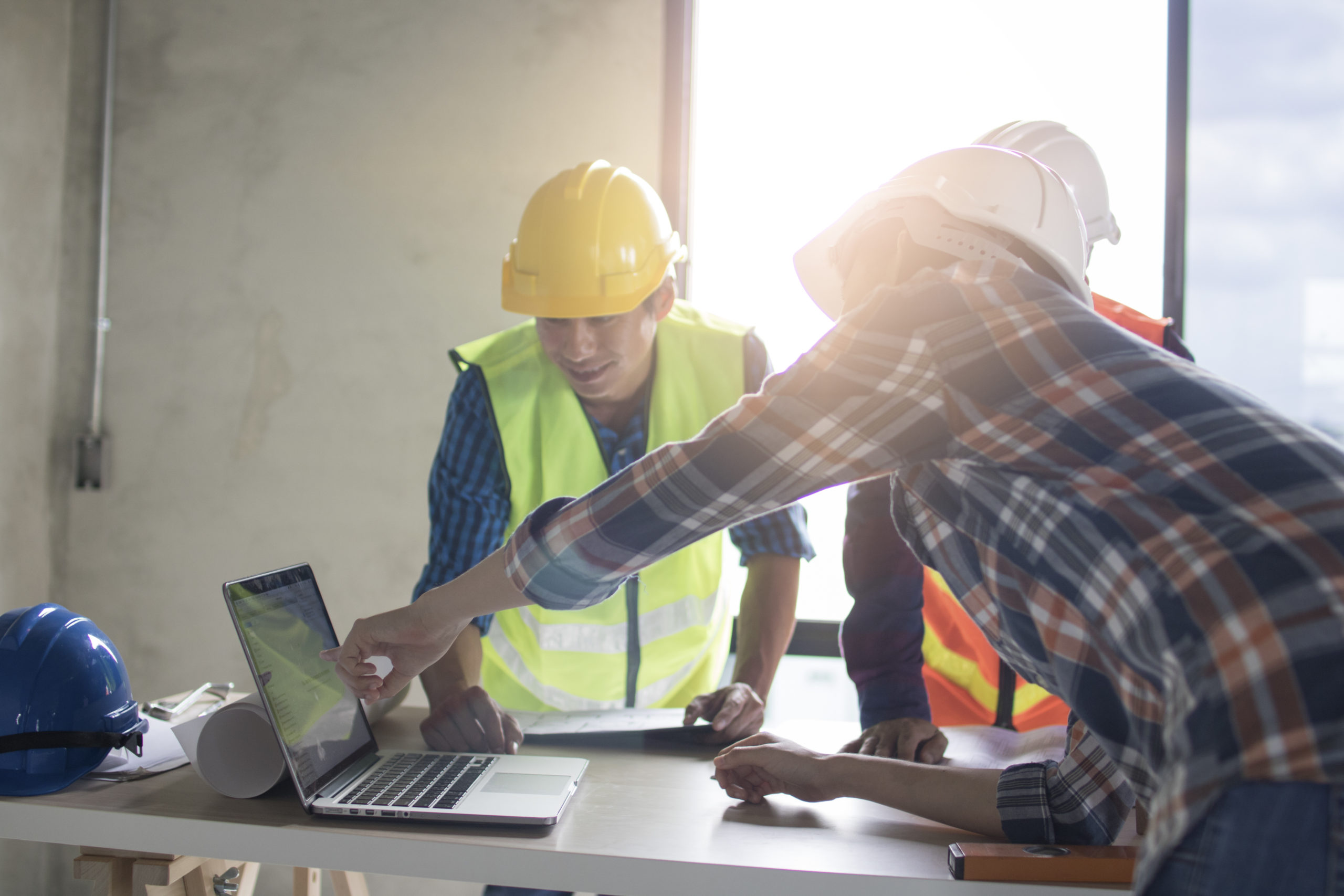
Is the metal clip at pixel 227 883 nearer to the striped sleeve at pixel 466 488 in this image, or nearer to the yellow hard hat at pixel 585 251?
the striped sleeve at pixel 466 488

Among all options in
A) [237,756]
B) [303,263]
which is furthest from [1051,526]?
[303,263]

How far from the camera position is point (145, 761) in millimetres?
1254

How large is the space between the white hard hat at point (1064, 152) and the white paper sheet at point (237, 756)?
163 cm

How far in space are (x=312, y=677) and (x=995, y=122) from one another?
2.43 metres

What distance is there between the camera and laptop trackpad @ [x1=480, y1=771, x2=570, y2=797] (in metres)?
1.12

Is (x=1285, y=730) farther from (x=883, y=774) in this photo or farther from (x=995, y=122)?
(x=995, y=122)

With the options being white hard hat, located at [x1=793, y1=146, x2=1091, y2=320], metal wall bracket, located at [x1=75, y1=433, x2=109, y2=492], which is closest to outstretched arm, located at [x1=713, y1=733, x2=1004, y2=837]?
white hard hat, located at [x1=793, y1=146, x2=1091, y2=320]

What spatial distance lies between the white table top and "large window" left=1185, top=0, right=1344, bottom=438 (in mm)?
2241

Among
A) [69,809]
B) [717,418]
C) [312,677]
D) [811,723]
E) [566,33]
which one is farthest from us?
[566,33]

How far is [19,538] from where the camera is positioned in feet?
9.59

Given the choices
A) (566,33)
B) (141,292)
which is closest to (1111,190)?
(566,33)

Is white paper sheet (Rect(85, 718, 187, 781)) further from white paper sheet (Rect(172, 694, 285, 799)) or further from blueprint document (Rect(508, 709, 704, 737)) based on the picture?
blueprint document (Rect(508, 709, 704, 737))

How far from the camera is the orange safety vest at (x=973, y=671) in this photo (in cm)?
168

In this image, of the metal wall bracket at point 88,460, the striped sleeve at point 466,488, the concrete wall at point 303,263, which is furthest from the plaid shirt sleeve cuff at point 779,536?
the metal wall bracket at point 88,460
